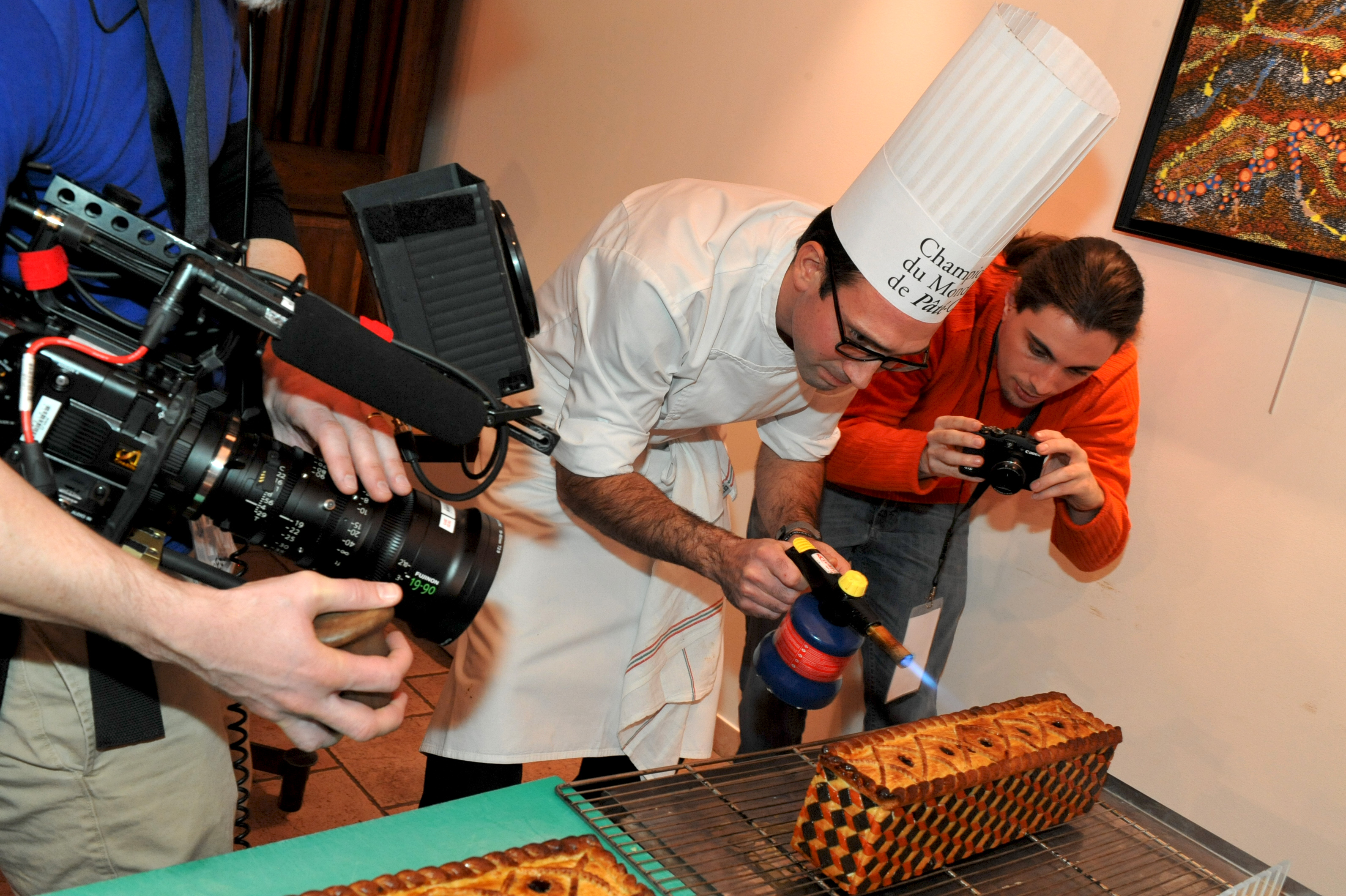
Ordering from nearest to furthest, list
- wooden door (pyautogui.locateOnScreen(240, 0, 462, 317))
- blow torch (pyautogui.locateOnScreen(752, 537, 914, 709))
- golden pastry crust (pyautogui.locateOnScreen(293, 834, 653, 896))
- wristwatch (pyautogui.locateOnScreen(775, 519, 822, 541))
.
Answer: golden pastry crust (pyautogui.locateOnScreen(293, 834, 653, 896))
blow torch (pyautogui.locateOnScreen(752, 537, 914, 709))
wristwatch (pyautogui.locateOnScreen(775, 519, 822, 541))
wooden door (pyautogui.locateOnScreen(240, 0, 462, 317))

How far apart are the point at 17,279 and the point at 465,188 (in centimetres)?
45

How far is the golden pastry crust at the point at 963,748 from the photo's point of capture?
1217 millimetres

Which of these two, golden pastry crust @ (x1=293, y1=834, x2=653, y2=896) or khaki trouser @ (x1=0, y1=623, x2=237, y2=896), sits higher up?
golden pastry crust @ (x1=293, y1=834, x2=653, y2=896)

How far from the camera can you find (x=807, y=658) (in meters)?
1.31

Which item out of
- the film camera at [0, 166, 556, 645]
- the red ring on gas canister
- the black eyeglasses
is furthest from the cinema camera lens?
the black eyeglasses

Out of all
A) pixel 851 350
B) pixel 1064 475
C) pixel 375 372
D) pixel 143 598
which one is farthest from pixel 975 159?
pixel 143 598

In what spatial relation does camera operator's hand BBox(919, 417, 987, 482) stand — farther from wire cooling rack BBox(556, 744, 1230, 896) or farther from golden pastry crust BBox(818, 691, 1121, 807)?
wire cooling rack BBox(556, 744, 1230, 896)

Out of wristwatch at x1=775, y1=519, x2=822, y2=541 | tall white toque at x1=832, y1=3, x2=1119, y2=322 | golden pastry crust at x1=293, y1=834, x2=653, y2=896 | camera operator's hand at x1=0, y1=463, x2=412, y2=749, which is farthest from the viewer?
wristwatch at x1=775, y1=519, x2=822, y2=541

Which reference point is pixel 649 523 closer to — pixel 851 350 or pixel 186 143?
pixel 851 350

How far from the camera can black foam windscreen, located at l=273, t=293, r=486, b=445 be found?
878 millimetres

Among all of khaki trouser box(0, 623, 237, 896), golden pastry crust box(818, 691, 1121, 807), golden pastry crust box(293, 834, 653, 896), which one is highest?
golden pastry crust box(818, 691, 1121, 807)

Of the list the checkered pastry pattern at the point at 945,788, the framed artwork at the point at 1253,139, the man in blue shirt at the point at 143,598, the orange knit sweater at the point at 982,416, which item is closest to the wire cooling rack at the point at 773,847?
the checkered pastry pattern at the point at 945,788

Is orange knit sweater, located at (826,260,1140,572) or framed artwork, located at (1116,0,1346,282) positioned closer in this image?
framed artwork, located at (1116,0,1346,282)

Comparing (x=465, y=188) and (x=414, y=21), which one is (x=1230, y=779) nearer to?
(x=465, y=188)
